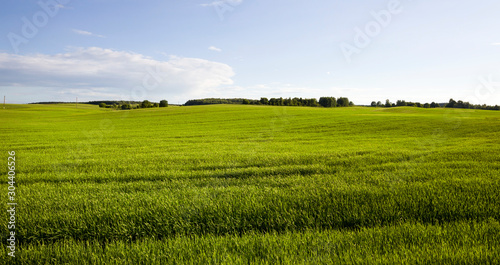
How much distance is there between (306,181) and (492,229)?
3559 millimetres

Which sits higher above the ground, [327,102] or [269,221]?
[327,102]

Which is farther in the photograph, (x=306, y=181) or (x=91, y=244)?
(x=306, y=181)

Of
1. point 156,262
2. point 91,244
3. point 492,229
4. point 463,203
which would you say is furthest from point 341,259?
point 91,244

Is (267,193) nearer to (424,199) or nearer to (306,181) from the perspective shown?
(306,181)

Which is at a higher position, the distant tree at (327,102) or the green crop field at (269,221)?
the distant tree at (327,102)

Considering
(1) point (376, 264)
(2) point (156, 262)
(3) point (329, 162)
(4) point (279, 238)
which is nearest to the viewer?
(1) point (376, 264)

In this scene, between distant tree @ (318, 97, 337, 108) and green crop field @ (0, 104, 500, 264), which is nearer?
green crop field @ (0, 104, 500, 264)

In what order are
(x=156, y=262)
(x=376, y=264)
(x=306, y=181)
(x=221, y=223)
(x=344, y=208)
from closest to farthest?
1. (x=376, y=264)
2. (x=156, y=262)
3. (x=221, y=223)
4. (x=344, y=208)
5. (x=306, y=181)

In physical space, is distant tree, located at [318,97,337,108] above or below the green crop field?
above

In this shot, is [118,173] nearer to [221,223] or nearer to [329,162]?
[221,223]

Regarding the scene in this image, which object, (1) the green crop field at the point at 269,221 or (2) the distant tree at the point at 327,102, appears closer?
(1) the green crop field at the point at 269,221

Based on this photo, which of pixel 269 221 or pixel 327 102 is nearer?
pixel 269 221

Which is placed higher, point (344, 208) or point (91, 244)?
point (344, 208)

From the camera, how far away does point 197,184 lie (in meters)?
6.92
